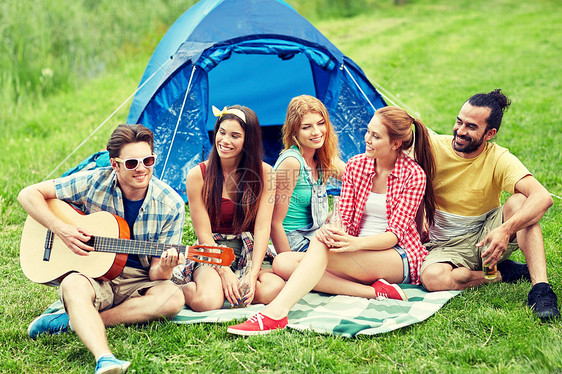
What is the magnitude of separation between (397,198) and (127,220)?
1.33 meters

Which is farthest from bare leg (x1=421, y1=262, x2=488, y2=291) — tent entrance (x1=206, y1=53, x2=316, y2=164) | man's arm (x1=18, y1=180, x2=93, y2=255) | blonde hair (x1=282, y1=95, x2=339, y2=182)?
tent entrance (x1=206, y1=53, x2=316, y2=164)

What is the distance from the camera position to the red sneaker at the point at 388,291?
2787mm

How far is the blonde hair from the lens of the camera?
3.17 metres

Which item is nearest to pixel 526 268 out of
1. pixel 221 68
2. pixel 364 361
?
pixel 364 361

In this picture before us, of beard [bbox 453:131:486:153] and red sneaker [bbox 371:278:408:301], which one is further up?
beard [bbox 453:131:486:153]

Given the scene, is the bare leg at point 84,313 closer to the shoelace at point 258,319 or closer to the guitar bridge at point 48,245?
the guitar bridge at point 48,245

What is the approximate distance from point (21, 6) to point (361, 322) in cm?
677

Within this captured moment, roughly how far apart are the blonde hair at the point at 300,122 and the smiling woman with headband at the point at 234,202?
320 mm

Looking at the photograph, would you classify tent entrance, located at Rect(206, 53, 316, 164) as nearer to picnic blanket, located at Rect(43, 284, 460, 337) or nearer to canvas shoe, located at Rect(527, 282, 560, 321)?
picnic blanket, located at Rect(43, 284, 460, 337)

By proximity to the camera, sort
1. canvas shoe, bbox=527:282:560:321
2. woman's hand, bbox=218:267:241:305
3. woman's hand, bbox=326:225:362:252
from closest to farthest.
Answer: canvas shoe, bbox=527:282:560:321 < woman's hand, bbox=326:225:362:252 < woman's hand, bbox=218:267:241:305

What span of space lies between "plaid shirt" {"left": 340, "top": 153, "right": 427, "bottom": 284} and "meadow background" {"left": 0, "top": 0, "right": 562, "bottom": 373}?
352 millimetres

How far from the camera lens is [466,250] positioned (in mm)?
2941

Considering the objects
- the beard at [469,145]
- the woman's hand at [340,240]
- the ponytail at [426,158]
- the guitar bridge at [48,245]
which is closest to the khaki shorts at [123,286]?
the guitar bridge at [48,245]

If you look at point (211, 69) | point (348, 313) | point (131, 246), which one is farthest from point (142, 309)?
point (211, 69)
